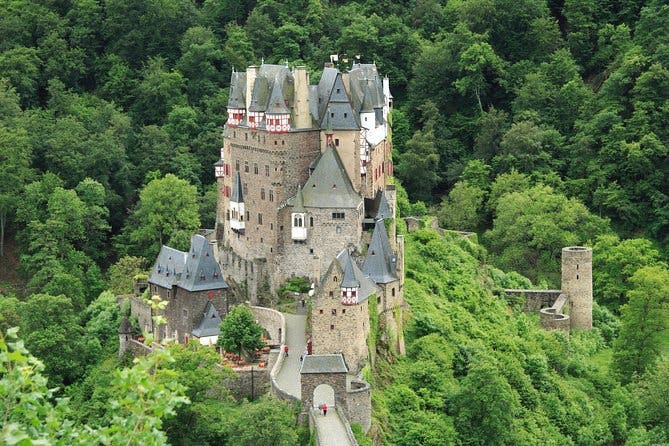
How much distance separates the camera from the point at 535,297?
7688cm

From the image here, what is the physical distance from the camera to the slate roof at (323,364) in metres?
52.8

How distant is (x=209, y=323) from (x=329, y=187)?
24.3 ft

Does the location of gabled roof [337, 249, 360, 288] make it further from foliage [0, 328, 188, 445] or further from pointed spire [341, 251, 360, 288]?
foliage [0, 328, 188, 445]

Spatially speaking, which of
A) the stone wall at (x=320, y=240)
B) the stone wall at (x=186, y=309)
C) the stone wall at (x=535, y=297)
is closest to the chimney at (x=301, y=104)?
the stone wall at (x=320, y=240)

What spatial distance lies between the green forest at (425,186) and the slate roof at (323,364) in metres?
1.56

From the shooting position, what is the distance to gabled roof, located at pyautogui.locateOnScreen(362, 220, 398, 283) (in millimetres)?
60281

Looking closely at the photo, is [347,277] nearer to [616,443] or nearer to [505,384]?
[505,384]

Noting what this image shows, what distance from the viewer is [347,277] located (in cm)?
5541

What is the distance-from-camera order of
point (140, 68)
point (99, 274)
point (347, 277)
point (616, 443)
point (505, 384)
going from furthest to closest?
1. point (140, 68)
2. point (99, 274)
3. point (616, 443)
4. point (505, 384)
5. point (347, 277)

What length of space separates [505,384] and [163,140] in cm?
3608

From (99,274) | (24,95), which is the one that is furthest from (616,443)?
(24,95)

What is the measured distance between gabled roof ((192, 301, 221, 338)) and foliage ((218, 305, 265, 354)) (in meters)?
2.17

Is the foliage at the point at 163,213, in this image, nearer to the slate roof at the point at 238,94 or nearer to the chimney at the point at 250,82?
the slate roof at the point at 238,94

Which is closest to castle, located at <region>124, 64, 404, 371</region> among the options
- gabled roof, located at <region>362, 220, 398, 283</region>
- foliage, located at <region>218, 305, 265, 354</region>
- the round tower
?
gabled roof, located at <region>362, 220, 398, 283</region>
